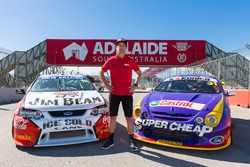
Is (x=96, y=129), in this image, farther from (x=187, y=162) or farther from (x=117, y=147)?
(x=187, y=162)

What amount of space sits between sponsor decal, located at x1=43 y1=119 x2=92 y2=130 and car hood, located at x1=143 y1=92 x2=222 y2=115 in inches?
47.6

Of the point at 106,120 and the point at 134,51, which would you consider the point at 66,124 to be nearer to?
the point at 106,120

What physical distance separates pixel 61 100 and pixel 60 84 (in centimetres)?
127

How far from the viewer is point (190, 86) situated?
5102 mm

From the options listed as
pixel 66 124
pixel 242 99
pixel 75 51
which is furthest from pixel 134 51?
pixel 66 124

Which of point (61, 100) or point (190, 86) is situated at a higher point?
point (190, 86)

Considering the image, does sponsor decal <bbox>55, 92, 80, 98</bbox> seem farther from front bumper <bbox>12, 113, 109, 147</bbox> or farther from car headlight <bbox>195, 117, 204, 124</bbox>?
car headlight <bbox>195, 117, 204, 124</bbox>

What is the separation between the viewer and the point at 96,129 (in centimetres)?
395

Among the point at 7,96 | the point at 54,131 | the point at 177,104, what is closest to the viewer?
the point at 54,131

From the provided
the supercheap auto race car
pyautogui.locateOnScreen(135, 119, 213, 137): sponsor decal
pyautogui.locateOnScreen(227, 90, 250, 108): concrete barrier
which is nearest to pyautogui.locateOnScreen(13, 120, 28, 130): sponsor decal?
the supercheap auto race car

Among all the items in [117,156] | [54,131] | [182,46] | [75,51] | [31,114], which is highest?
[182,46]

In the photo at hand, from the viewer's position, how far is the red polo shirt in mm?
3941

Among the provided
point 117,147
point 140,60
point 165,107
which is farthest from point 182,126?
point 140,60

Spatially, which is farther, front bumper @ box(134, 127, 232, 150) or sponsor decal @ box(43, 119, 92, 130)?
sponsor decal @ box(43, 119, 92, 130)
